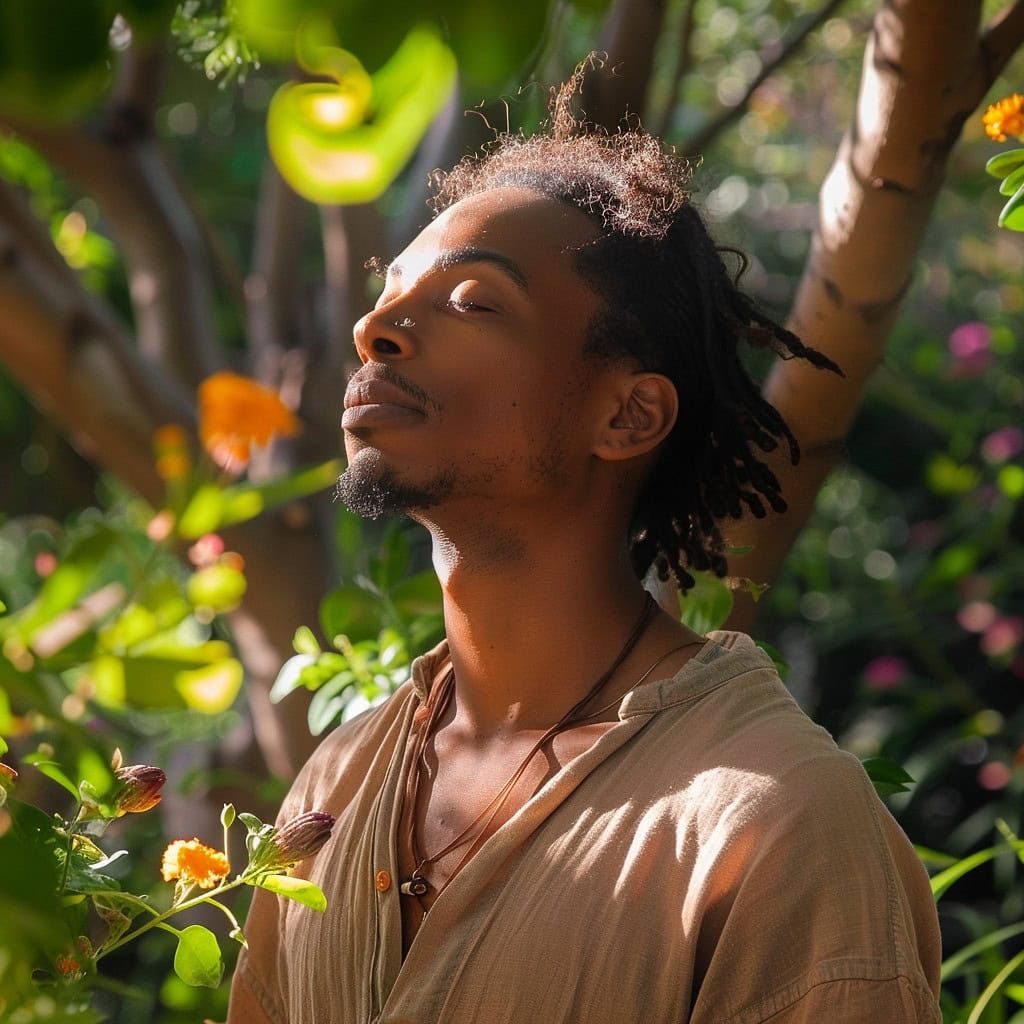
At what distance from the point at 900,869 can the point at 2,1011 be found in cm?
69

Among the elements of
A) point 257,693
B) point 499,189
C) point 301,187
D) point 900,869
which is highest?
point 301,187

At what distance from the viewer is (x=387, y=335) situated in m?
1.18

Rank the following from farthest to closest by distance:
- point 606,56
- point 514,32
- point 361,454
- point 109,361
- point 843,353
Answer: point 109,361, point 606,56, point 843,353, point 361,454, point 514,32

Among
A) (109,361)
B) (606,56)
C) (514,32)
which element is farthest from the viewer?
(109,361)

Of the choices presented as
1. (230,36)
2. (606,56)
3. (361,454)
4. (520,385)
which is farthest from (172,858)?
(606,56)

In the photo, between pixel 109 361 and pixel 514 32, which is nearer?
pixel 514 32

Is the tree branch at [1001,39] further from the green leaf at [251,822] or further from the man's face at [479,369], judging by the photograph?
the green leaf at [251,822]

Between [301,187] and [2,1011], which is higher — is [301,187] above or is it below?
above

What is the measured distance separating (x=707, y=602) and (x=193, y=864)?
634mm

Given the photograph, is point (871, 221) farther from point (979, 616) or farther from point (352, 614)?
point (979, 616)

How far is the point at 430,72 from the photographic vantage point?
0.36 metres

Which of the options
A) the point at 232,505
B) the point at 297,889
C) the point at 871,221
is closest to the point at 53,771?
the point at 297,889

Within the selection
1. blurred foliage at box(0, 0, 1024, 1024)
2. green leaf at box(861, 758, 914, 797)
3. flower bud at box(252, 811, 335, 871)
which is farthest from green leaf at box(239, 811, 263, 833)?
green leaf at box(861, 758, 914, 797)

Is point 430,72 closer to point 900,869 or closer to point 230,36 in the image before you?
point 900,869
